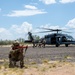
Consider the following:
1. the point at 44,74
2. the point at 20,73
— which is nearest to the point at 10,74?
the point at 20,73

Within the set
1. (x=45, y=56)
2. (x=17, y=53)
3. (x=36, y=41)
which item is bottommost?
(x=45, y=56)

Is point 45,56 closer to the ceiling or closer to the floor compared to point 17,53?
closer to the floor

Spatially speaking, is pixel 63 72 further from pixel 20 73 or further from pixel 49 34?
pixel 49 34

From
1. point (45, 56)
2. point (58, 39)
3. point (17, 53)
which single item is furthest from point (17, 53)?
point (58, 39)

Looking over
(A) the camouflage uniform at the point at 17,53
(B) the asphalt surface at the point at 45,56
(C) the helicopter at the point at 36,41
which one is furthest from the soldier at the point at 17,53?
(C) the helicopter at the point at 36,41

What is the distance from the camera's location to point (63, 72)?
42.9ft

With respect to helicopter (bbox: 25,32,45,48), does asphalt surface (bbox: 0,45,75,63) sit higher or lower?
lower

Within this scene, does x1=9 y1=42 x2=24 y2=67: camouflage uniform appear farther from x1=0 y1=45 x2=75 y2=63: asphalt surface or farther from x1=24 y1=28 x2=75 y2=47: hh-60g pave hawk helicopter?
x1=24 y1=28 x2=75 y2=47: hh-60g pave hawk helicopter

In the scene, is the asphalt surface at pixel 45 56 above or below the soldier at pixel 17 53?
below

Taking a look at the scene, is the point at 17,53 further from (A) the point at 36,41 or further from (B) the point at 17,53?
(A) the point at 36,41

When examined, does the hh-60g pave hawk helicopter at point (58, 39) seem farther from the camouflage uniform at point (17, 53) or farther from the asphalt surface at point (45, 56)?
the camouflage uniform at point (17, 53)

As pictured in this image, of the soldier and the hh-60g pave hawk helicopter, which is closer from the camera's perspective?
the soldier

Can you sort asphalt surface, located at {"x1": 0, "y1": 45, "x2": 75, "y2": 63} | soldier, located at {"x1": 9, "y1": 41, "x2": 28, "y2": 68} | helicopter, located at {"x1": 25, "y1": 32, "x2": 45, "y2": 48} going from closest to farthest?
1. soldier, located at {"x1": 9, "y1": 41, "x2": 28, "y2": 68}
2. asphalt surface, located at {"x1": 0, "y1": 45, "x2": 75, "y2": 63}
3. helicopter, located at {"x1": 25, "y1": 32, "x2": 45, "y2": 48}

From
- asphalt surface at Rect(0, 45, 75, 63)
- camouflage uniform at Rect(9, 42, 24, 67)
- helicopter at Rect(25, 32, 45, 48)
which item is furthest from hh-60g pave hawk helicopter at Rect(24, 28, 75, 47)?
camouflage uniform at Rect(9, 42, 24, 67)
